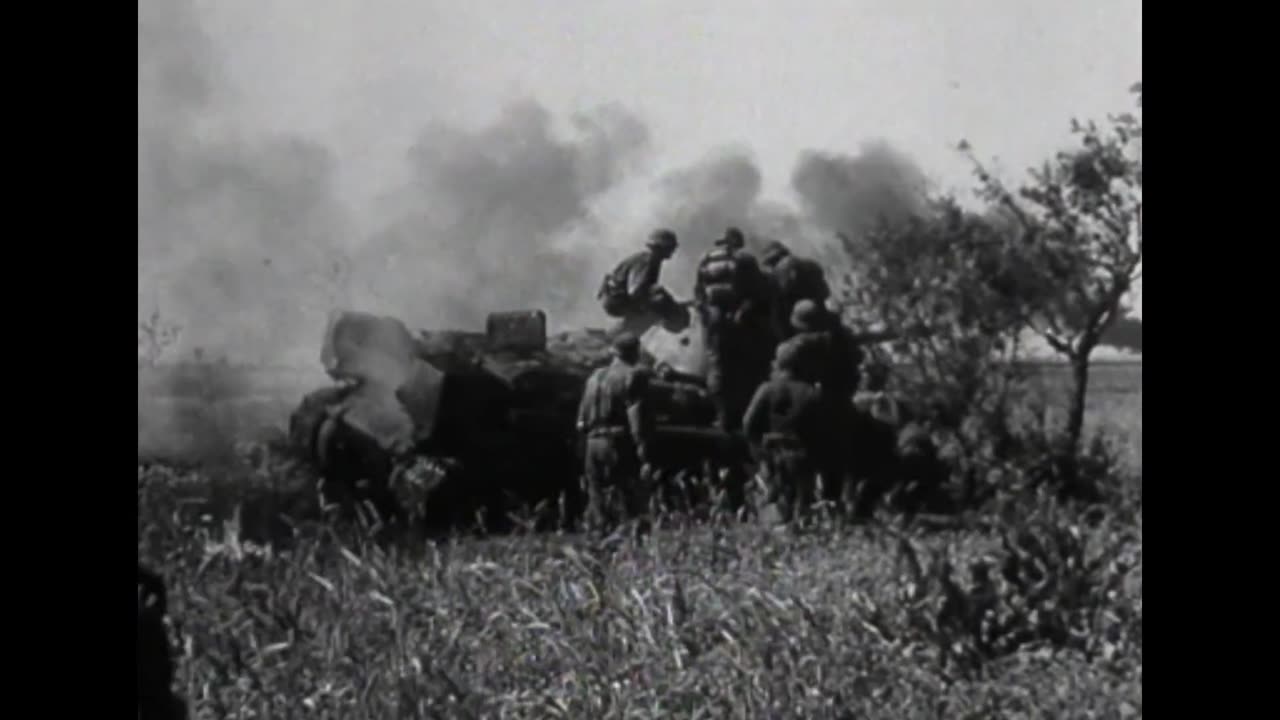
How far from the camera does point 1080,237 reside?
514 cm

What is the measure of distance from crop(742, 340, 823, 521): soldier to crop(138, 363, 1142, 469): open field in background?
74 cm

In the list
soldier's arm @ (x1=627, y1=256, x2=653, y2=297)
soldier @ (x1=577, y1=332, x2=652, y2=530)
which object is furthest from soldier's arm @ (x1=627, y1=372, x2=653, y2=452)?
soldier's arm @ (x1=627, y1=256, x2=653, y2=297)

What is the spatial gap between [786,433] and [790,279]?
49 cm

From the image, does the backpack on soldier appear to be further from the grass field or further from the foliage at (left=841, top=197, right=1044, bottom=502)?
the grass field

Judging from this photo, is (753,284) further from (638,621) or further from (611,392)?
(638,621)

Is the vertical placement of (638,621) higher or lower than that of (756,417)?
lower

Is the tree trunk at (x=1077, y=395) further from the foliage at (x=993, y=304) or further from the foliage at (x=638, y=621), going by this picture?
the foliage at (x=638, y=621)

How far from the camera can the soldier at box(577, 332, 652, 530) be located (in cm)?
526

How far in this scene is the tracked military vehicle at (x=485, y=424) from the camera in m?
5.24

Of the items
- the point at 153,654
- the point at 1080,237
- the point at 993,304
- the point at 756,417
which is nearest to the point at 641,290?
the point at 756,417

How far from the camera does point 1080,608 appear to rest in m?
5.07
